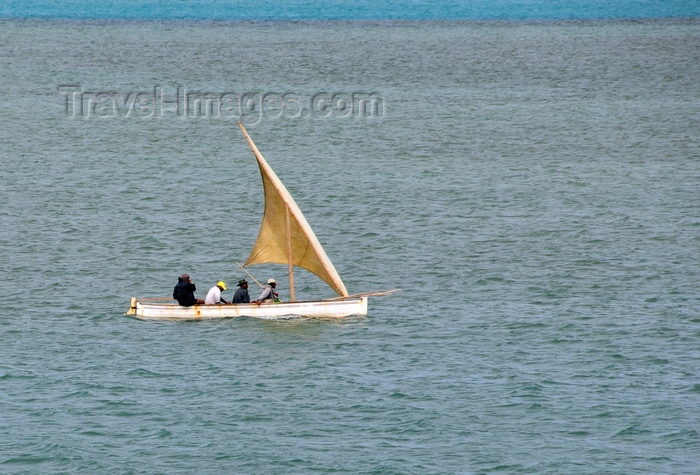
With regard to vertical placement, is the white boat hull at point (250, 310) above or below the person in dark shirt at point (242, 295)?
below

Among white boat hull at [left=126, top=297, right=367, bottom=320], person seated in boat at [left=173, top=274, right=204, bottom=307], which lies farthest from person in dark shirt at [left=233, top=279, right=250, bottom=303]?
person seated in boat at [left=173, top=274, right=204, bottom=307]

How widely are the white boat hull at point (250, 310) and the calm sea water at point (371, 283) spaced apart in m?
0.49

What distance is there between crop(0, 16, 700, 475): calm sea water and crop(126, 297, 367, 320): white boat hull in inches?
19.3

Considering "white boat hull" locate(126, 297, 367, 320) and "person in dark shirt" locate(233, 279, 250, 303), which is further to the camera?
"person in dark shirt" locate(233, 279, 250, 303)

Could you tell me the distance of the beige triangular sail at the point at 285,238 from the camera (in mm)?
46219

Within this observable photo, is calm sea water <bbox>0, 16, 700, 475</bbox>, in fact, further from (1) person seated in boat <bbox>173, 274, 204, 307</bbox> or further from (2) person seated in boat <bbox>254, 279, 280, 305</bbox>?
(2) person seated in boat <bbox>254, 279, 280, 305</bbox>

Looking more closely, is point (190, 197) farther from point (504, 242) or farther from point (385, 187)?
point (504, 242)

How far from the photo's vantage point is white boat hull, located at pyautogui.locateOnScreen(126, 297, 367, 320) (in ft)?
148

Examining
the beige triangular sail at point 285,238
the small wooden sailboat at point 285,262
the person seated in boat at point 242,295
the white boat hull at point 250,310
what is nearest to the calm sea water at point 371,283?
the white boat hull at point 250,310

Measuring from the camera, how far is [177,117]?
104 meters

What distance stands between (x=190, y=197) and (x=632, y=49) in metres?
107

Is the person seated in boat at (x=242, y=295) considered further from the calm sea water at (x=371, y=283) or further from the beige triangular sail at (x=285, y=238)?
the beige triangular sail at (x=285, y=238)

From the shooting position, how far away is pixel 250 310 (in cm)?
4519

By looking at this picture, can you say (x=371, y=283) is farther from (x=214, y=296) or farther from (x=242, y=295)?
(x=214, y=296)
